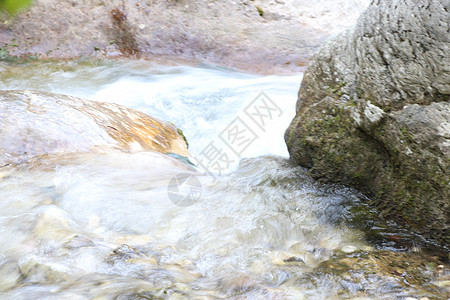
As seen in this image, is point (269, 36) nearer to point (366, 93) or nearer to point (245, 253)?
point (366, 93)

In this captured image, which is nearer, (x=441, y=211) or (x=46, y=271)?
(x=46, y=271)

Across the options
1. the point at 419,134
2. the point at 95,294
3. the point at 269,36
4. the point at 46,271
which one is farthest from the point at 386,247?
the point at 269,36

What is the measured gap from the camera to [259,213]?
329cm

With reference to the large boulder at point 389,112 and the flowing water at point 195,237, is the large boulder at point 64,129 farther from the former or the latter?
the large boulder at point 389,112

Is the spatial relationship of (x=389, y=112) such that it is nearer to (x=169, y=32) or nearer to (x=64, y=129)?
(x=64, y=129)

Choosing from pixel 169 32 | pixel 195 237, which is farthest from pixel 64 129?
pixel 169 32

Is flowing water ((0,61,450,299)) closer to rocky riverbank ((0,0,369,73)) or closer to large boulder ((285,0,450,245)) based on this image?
large boulder ((285,0,450,245))

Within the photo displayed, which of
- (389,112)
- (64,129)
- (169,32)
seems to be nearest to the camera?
(389,112)

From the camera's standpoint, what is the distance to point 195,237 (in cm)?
299

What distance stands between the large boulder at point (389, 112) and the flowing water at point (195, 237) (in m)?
0.19

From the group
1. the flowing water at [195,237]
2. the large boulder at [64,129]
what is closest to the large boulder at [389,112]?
the flowing water at [195,237]

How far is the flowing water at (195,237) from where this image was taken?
2271 mm

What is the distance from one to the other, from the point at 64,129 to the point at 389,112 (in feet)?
9.21

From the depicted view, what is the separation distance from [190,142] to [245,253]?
9.69ft
